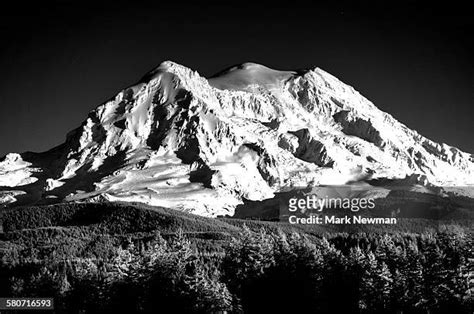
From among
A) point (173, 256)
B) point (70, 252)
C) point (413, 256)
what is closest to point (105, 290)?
point (173, 256)

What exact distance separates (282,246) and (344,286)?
38.6ft

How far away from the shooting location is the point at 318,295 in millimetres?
88000

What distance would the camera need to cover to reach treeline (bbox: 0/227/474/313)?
268ft

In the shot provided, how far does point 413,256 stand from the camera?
89062 millimetres

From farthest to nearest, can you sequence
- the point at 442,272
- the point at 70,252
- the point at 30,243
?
the point at 30,243, the point at 70,252, the point at 442,272

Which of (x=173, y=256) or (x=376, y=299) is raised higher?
(x=173, y=256)

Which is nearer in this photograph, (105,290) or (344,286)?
(344,286)

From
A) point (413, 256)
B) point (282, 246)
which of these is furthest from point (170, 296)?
point (413, 256)

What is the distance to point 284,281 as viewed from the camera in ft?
295

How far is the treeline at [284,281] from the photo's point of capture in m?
81.7

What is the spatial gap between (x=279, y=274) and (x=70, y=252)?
92.0 meters

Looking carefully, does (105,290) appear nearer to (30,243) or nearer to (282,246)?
(282,246)

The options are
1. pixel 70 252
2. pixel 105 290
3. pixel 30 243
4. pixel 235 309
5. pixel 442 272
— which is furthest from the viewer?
pixel 30 243

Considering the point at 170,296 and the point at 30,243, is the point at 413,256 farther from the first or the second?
the point at 30,243
